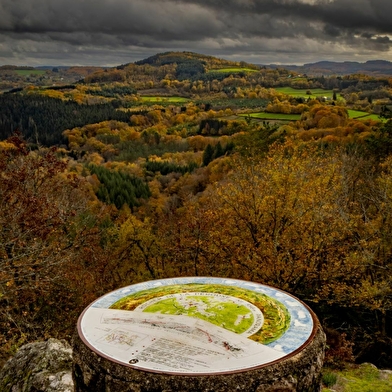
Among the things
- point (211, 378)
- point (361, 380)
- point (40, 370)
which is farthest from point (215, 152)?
point (211, 378)

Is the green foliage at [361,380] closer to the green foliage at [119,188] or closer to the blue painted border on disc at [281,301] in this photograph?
the blue painted border on disc at [281,301]

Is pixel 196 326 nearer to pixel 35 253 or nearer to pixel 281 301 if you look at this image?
pixel 281 301

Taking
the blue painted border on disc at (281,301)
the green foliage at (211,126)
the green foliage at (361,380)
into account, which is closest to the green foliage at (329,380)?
the green foliage at (361,380)

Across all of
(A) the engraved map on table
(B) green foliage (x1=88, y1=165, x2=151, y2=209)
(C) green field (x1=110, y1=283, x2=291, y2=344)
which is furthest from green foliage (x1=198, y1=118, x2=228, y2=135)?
(A) the engraved map on table

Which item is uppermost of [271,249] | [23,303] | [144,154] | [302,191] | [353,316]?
[302,191]

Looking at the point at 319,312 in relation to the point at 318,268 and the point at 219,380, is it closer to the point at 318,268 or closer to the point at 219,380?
the point at 318,268

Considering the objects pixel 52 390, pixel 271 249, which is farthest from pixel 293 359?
pixel 271 249
